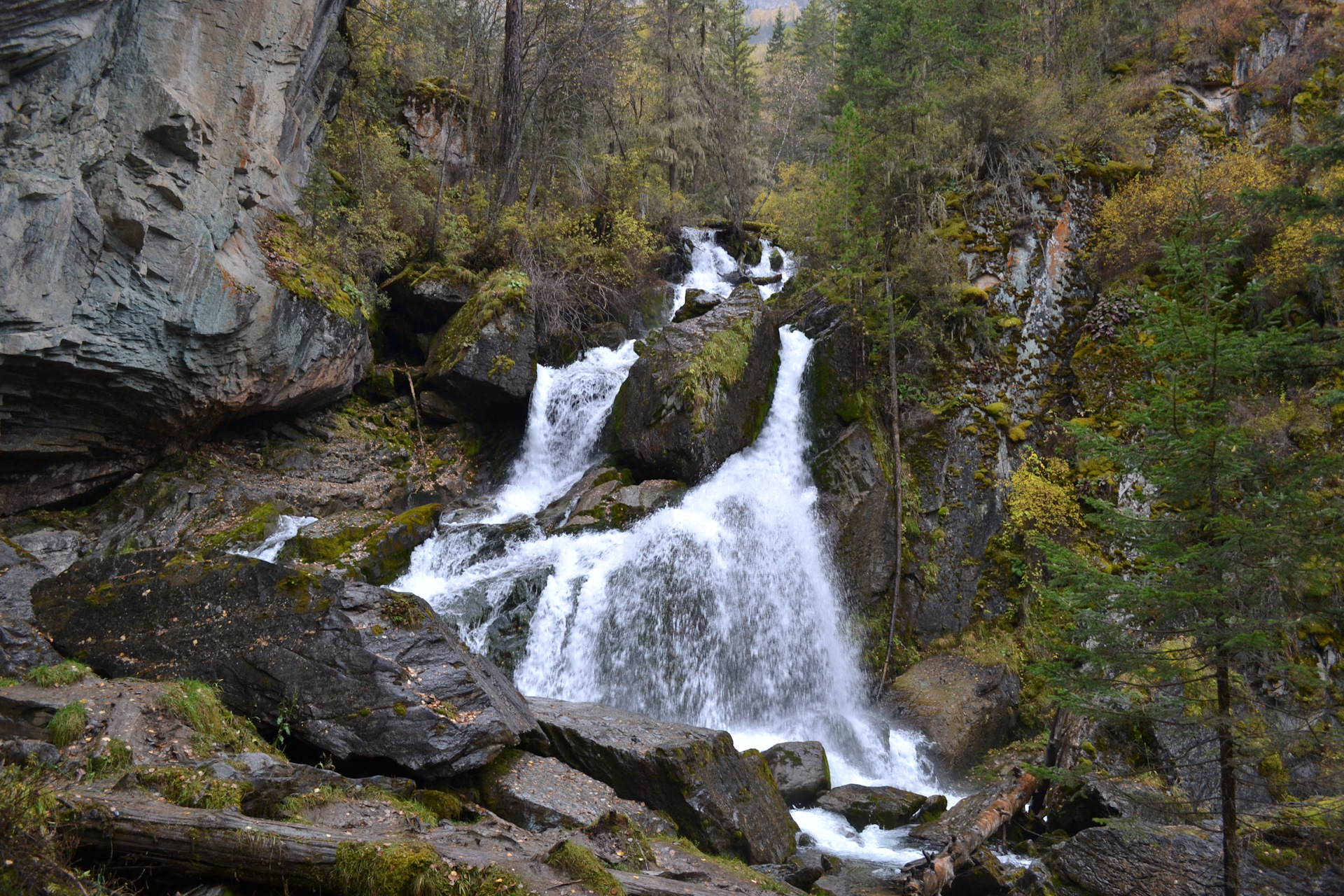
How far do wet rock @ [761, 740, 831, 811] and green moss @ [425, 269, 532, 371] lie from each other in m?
10.4

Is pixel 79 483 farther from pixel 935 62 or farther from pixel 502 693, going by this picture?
pixel 935 62

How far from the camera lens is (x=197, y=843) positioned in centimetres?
364

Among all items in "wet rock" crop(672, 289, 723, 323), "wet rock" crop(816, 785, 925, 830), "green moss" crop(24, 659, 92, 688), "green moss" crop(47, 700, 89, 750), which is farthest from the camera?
"wet rock" crop(672, 289, 723, 323)

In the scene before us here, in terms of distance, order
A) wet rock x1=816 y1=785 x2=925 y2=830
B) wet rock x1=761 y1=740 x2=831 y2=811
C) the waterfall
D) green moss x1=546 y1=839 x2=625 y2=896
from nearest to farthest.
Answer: green moss x1=546 y1=839 x2=625 y2=896, wet rock x1=816 y1=785 x2=925 y2=830, wet rock x1=761 y1=740 x2=831 y2=811, the waterfall

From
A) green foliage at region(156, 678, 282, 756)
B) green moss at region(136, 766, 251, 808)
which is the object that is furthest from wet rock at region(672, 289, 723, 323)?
green moss at region(136, 766, 251, 808)

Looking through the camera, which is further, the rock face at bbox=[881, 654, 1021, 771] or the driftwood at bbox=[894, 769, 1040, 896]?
the rock face at bbox=[881, 654, 1021, 771]

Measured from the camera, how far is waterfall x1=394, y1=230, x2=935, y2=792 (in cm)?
1054

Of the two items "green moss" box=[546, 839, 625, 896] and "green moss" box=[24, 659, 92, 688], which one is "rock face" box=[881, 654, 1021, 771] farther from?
"green moss" box=[24, 659, 92, 688]

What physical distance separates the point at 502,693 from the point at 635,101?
77.3 ft

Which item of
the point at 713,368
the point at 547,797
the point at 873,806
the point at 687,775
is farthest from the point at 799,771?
the point at 713,368

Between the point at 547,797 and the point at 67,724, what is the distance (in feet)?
11.9

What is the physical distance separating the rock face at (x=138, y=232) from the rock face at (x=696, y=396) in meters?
6.29

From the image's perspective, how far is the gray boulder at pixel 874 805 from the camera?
8.64 metres

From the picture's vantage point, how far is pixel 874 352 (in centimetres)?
1530
